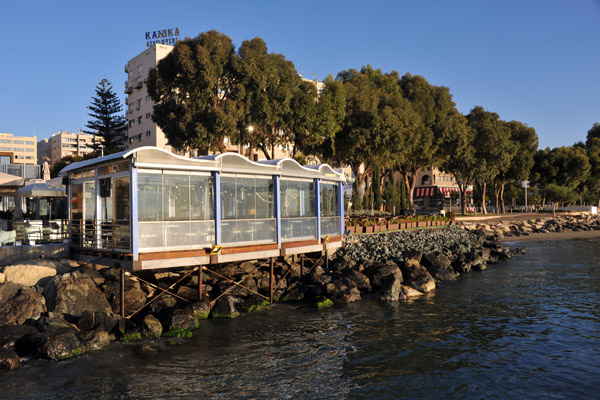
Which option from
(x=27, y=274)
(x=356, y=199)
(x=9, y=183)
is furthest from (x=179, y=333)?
(x=356, y=199)

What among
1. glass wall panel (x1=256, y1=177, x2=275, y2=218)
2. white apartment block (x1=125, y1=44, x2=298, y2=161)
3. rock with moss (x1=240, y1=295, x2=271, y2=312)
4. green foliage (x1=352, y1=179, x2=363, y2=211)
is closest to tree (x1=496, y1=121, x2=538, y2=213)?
white apartment block (x1=125, y1=44, x2=298, y2=161)

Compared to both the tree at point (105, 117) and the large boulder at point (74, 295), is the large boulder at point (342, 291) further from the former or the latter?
the tree at point (105, 117)

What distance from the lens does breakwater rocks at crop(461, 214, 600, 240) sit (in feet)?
164

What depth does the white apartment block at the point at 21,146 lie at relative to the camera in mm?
191500

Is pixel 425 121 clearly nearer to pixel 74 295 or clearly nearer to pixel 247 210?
pixel 247 210

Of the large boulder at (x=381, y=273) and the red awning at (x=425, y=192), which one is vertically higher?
the red awning at (x=425, y=192)

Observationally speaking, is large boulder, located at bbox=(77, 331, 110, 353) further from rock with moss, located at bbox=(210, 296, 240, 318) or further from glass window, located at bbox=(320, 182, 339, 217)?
glass window, located at bbox=(320, 182, 339, 217)

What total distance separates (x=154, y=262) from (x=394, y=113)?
29.8 meters

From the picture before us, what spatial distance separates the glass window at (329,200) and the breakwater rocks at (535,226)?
2568 centimetres

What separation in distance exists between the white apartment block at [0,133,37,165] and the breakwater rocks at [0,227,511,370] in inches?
7705

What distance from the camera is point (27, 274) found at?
16688mm

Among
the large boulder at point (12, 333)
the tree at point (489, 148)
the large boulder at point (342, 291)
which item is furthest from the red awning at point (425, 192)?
the large boulder at point (12, 333)

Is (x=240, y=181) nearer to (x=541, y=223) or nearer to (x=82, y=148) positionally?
(x=541, y=223)

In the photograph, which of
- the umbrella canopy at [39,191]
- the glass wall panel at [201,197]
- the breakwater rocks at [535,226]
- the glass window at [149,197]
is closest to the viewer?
the glass window at [149,197]
